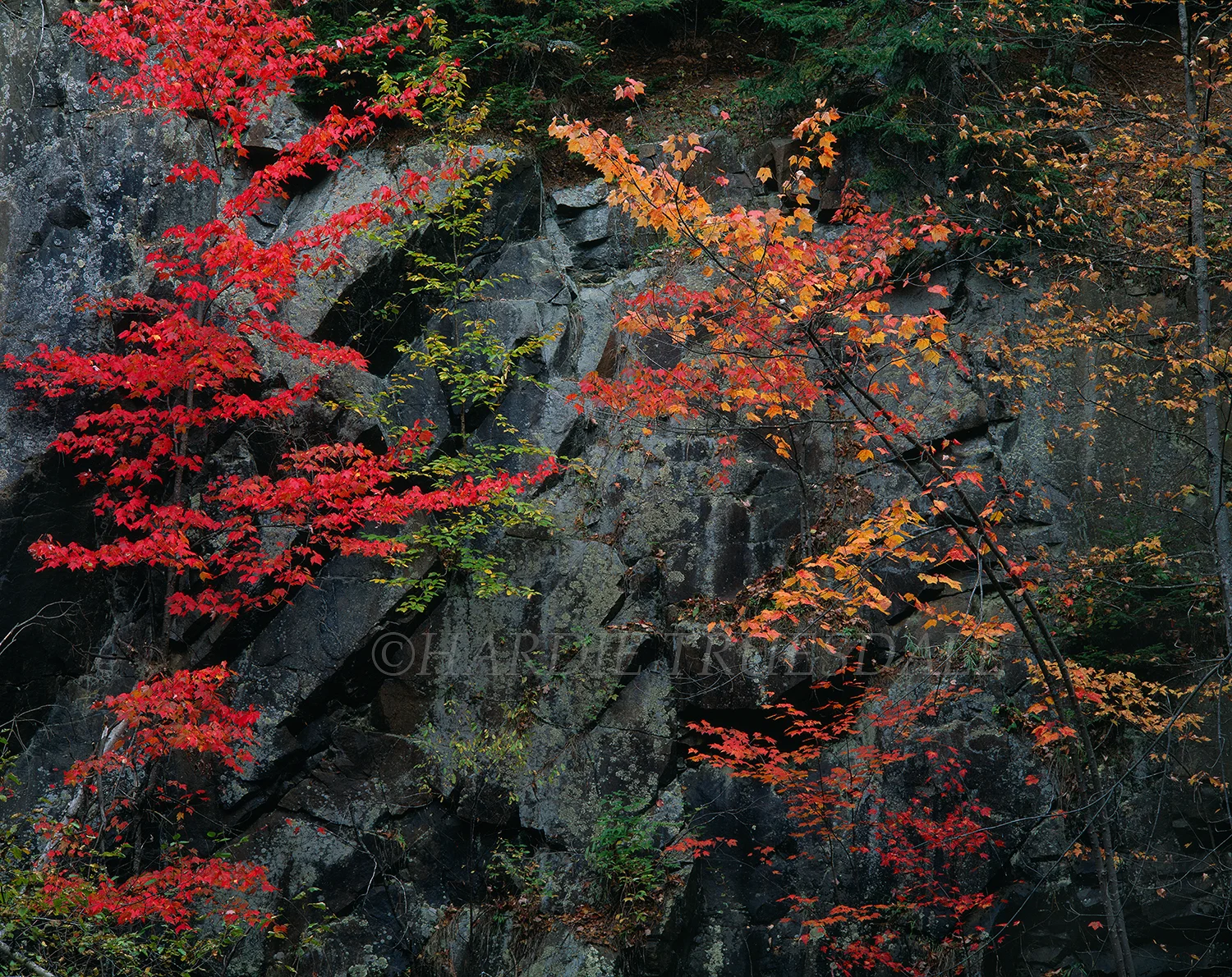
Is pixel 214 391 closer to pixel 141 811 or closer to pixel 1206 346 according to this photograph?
pixel 141 811

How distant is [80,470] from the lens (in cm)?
998

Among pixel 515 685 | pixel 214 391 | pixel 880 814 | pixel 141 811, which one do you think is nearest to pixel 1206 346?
pixel 880 814

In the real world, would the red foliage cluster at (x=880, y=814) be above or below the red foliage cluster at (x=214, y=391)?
below

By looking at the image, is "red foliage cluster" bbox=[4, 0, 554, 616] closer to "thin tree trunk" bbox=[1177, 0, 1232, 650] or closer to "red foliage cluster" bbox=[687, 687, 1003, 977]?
"red foliage cluster" bbox=[687, 687, 1003, 977]

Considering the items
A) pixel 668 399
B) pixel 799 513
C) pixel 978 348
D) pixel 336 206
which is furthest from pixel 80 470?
pixel 978 348

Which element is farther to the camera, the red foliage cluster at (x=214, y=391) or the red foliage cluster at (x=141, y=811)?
the red foliage cluster at (x=214, y=391)

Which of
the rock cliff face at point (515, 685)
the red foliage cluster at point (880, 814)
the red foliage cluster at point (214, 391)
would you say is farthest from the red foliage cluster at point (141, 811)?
the red foliage cluster at point (880, 814)

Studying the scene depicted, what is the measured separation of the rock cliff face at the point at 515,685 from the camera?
904 cm

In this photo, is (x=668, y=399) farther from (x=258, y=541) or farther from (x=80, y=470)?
(x=80, y=470)

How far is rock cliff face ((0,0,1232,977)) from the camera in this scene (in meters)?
9.04

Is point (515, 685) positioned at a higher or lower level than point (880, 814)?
higher

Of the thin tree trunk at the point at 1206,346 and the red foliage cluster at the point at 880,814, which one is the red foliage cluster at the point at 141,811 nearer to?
the red foliage cluster at the point at 880,814

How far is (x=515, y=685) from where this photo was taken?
398 inches

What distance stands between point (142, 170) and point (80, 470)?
385 centimetres
